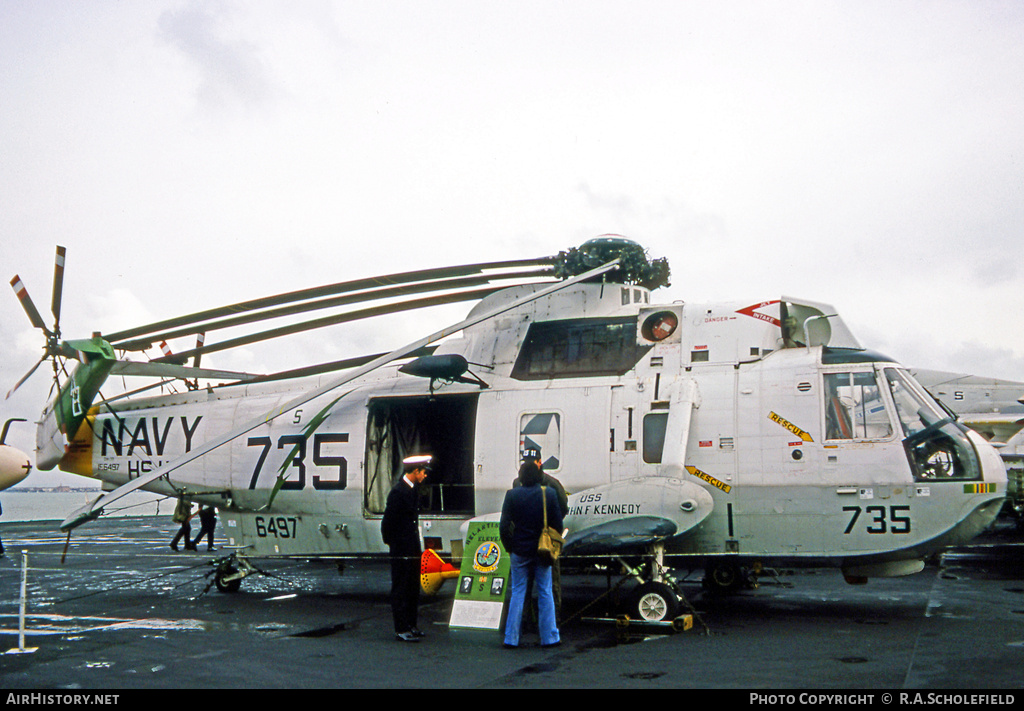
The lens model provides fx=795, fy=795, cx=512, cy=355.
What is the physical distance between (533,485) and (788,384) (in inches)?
147

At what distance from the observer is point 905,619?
9586mm

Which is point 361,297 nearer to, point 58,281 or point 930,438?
point 58,281

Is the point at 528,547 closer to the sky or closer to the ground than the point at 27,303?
closer to the ground

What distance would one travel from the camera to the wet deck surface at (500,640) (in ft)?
21.7

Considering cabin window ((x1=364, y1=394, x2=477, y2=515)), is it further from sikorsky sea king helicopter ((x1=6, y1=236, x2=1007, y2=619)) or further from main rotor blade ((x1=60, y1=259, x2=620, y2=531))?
main rotor blade ((x1=60, y1=259, x2=620, y2=531))

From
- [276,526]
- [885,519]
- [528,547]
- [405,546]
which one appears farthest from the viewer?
[276,526]

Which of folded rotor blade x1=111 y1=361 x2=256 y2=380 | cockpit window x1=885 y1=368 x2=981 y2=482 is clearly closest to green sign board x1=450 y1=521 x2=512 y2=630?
cockpit window x1=885 y1=368 x2=981 y2=482

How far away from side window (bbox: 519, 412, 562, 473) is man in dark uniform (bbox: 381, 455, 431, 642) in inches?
80.6

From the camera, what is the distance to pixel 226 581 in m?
12.7

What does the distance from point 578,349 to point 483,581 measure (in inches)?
150

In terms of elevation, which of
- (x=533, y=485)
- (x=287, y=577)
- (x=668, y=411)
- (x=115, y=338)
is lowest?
(x=287, y=577)

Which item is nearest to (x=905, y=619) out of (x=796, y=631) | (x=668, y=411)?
(x=796, y=631)

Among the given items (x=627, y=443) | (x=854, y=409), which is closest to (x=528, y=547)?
(x=627, y=443)
